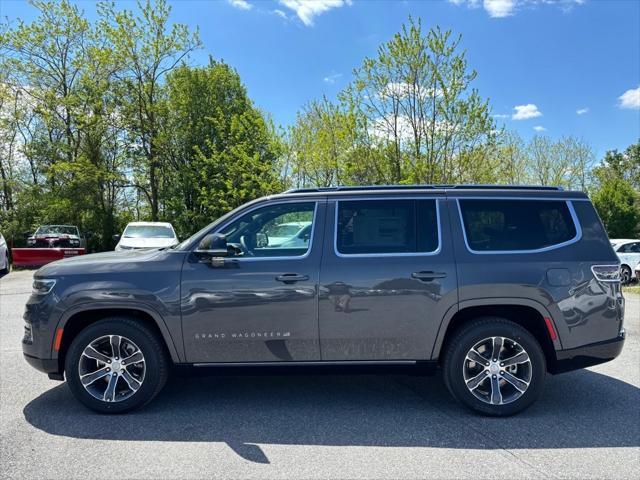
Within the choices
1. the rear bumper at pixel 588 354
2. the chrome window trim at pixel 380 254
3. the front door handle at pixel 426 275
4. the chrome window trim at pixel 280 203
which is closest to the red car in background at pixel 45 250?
the chrome window trim at pixel 280 203

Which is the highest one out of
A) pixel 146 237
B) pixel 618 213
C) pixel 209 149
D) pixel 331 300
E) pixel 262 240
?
pixel 209 149

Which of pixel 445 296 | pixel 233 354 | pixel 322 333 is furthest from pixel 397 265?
pixel 233 354

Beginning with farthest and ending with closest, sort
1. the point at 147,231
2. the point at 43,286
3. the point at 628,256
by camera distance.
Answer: the point at 628,256
the point at 147,231
the point at 43,286

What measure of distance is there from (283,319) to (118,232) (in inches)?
1033

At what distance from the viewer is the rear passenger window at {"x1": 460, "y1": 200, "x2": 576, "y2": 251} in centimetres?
412

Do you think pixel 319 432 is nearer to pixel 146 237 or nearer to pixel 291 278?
pixel 291 278

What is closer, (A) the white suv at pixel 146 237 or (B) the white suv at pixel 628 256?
(A) the white suv at pixel 146 237

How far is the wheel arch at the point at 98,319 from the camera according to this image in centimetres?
397

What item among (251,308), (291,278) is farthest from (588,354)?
(251,308)

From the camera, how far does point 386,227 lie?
4152mm

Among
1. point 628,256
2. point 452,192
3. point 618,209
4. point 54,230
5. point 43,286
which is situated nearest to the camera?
point 43,286

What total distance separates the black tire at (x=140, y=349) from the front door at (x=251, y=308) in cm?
31

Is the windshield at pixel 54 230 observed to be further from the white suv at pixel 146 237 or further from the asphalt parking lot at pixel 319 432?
the asphalt parking lot at pixel 319 432

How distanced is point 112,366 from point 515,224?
3.82m
